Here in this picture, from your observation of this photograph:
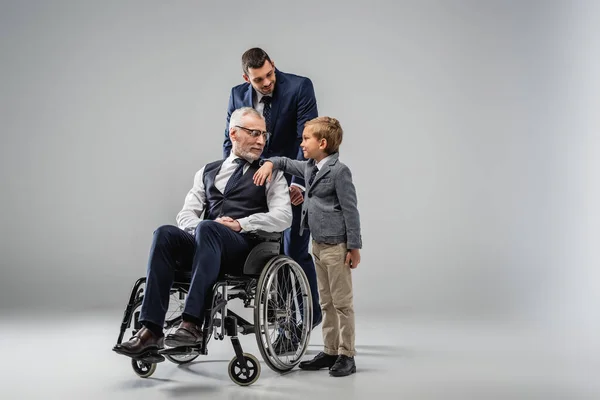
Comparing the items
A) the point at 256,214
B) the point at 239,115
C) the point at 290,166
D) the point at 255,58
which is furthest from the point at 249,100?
the point at 256,214

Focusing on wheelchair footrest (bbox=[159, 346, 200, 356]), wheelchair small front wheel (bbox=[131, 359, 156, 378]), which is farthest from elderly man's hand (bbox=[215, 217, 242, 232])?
wheelchair small front wheel (bbox=[131, 359, 156, 378])

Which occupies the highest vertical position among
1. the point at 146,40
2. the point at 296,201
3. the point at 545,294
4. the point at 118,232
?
the point at 146,40

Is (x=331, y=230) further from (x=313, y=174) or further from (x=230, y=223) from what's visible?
(x=230, y=223)

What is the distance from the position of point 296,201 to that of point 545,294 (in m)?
2.50

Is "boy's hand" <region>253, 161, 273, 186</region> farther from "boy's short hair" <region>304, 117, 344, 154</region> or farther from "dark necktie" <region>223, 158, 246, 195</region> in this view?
"boy's short hair" <region>304, 117, 344, 154</region>

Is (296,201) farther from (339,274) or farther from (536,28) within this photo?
(536,28)

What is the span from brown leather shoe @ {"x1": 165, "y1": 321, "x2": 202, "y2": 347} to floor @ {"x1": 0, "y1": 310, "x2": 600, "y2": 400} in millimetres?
198

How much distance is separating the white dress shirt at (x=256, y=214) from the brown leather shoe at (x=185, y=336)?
1.66 ft

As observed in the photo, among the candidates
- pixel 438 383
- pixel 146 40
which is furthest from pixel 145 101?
pixel 438 383

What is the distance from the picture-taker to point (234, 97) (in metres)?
4.19

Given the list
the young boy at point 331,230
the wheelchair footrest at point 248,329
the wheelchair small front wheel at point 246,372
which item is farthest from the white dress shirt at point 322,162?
the wheelchair small front wheel at point 246,372

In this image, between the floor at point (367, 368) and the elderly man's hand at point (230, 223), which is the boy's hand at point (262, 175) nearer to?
the elderly man's hand at point (230, 223)

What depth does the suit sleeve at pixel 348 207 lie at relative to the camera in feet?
11.5

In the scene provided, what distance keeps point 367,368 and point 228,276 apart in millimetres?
819
